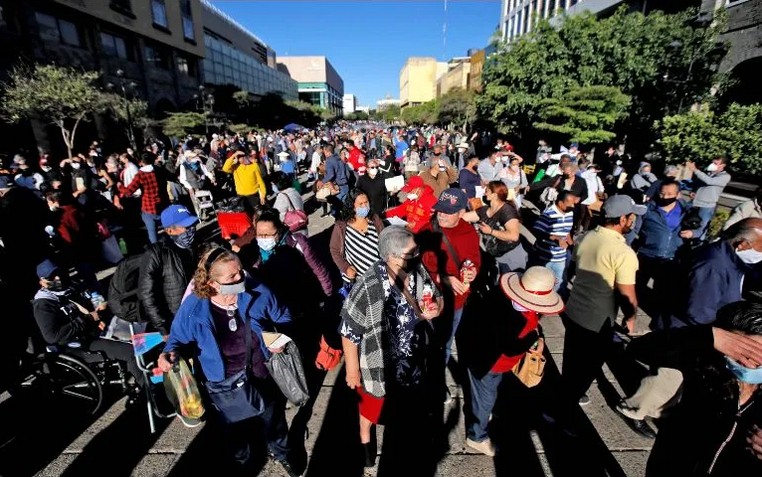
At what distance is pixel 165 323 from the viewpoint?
3.30 m

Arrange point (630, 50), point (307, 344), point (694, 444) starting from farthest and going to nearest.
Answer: point (630, 50) → point (307, 344) → point (694, 444)

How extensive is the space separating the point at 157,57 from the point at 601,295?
144 ft

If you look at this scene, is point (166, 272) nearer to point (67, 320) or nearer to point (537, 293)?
point (67, 320)

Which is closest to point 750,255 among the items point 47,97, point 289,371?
point 289,371

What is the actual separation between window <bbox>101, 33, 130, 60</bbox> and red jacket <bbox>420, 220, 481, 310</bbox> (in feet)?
115

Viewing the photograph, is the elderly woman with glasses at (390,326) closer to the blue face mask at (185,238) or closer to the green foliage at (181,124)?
the blue face mask at (185,238)

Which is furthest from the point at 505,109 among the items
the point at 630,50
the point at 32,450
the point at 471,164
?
the point at 32,450

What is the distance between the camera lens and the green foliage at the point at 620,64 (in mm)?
13289

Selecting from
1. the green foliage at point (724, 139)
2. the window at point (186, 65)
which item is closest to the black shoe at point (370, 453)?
the green foliage at point (724, 139)

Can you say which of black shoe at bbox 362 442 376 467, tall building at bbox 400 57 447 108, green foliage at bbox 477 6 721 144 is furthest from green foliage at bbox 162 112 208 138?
tall building at bbox 400 57 447 108

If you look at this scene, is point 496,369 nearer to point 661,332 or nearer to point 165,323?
point 661,332

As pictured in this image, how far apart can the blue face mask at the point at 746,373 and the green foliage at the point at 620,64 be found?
14923 mm

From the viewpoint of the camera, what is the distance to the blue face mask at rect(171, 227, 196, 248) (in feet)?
11.6

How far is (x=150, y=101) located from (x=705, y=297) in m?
40.2
